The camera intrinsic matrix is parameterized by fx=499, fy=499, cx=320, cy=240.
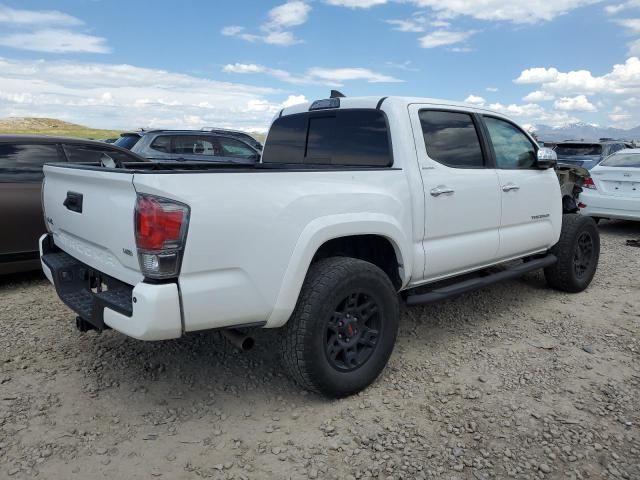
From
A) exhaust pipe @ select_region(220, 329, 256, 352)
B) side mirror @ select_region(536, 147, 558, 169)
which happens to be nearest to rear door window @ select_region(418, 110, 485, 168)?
side mirror @ select_region(536, 147, 558, 169)

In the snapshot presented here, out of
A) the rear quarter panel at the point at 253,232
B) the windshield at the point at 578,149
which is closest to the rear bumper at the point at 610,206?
the windshield at the point at 578,149

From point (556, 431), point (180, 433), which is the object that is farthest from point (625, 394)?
point (180, 433)

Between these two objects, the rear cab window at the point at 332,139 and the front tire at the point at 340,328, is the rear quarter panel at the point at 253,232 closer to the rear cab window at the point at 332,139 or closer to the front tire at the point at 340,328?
the front tire at the point at 340,328

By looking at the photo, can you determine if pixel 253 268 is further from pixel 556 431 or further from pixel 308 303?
pixel 556 431

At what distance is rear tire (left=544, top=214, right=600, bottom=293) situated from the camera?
5.02 meters

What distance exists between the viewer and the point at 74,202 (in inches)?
116

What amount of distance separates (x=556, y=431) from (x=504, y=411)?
0.97 feet

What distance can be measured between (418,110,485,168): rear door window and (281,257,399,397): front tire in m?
1.14

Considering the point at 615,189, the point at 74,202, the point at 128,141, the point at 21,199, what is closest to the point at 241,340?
the point at 74,202

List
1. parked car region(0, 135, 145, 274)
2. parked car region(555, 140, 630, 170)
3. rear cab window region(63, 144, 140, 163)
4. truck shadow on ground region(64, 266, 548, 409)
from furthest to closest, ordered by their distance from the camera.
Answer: parked car region(555, 140, 630, 170)
rear cab window region(63, 144, 140, 163)
parked car region(0, 135, 145, 274)
truck shadow on ground region(64, 266, 548, 409)

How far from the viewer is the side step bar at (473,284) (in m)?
3.53

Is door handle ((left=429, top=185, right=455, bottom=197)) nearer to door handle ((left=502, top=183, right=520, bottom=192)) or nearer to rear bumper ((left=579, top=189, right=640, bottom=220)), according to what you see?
door handle ((left=502, top=183, right=520, bottom=192))

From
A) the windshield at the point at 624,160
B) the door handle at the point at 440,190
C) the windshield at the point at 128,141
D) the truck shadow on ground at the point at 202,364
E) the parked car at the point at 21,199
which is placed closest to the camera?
the truck shadow on ground at the point at 202,364

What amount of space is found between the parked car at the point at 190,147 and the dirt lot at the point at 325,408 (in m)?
5.52
